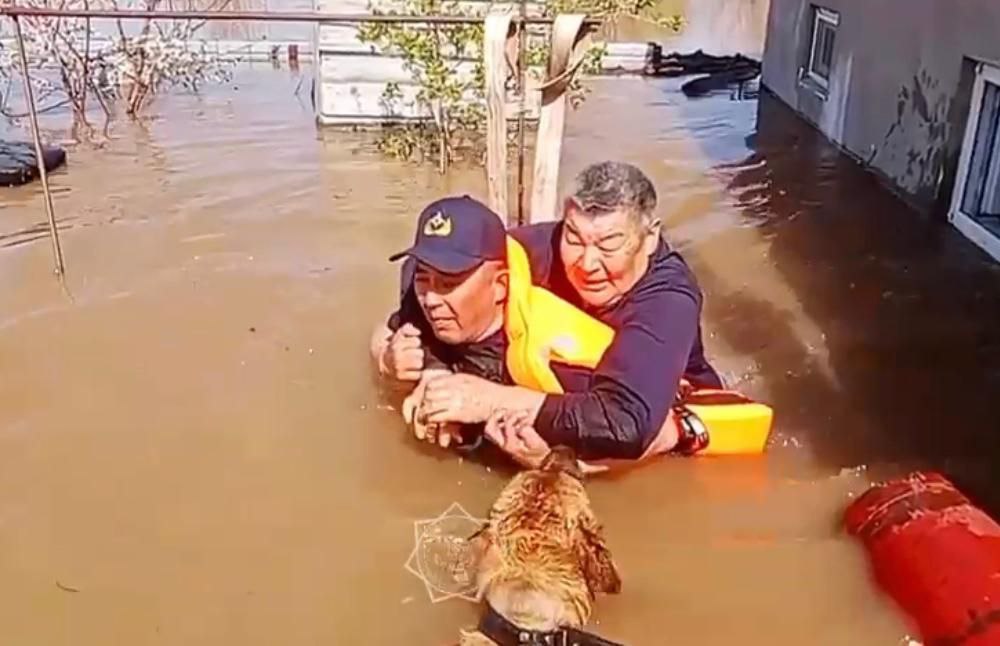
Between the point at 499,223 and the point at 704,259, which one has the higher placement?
the point at 499,223

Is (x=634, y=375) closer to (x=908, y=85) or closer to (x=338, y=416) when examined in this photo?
(x=338, y=416)

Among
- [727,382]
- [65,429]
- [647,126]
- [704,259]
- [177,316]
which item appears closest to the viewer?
[65,429]

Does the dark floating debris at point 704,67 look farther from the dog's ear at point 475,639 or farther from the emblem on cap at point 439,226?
the dog's ear at point 475,639

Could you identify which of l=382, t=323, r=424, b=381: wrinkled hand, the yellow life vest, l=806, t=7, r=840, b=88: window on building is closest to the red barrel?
the yellow life vest

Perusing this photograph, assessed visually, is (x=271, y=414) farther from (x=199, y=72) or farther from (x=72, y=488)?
(x=199, y=72)

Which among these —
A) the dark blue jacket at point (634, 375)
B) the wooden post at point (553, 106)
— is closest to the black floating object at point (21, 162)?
the wooden post at point (553, 106)

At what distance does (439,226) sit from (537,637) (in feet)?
3.84

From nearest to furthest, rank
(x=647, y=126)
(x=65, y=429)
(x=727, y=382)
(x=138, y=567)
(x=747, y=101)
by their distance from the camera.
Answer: (x=138, y=567) → (x=65, y=429) → (x=727, y=382) → (x=647, y=126) → (x=747, y=101)

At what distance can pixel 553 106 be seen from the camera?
4.15 m

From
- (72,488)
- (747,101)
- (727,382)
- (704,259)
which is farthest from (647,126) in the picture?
(72,488)

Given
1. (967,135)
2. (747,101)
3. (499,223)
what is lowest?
(747,101)

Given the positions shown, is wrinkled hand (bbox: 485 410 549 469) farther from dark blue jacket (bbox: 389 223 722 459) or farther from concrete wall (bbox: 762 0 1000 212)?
concrete wall (bbox: 762 0 1000 212)

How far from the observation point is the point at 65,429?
3.54 m

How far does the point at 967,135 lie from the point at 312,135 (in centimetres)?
438
